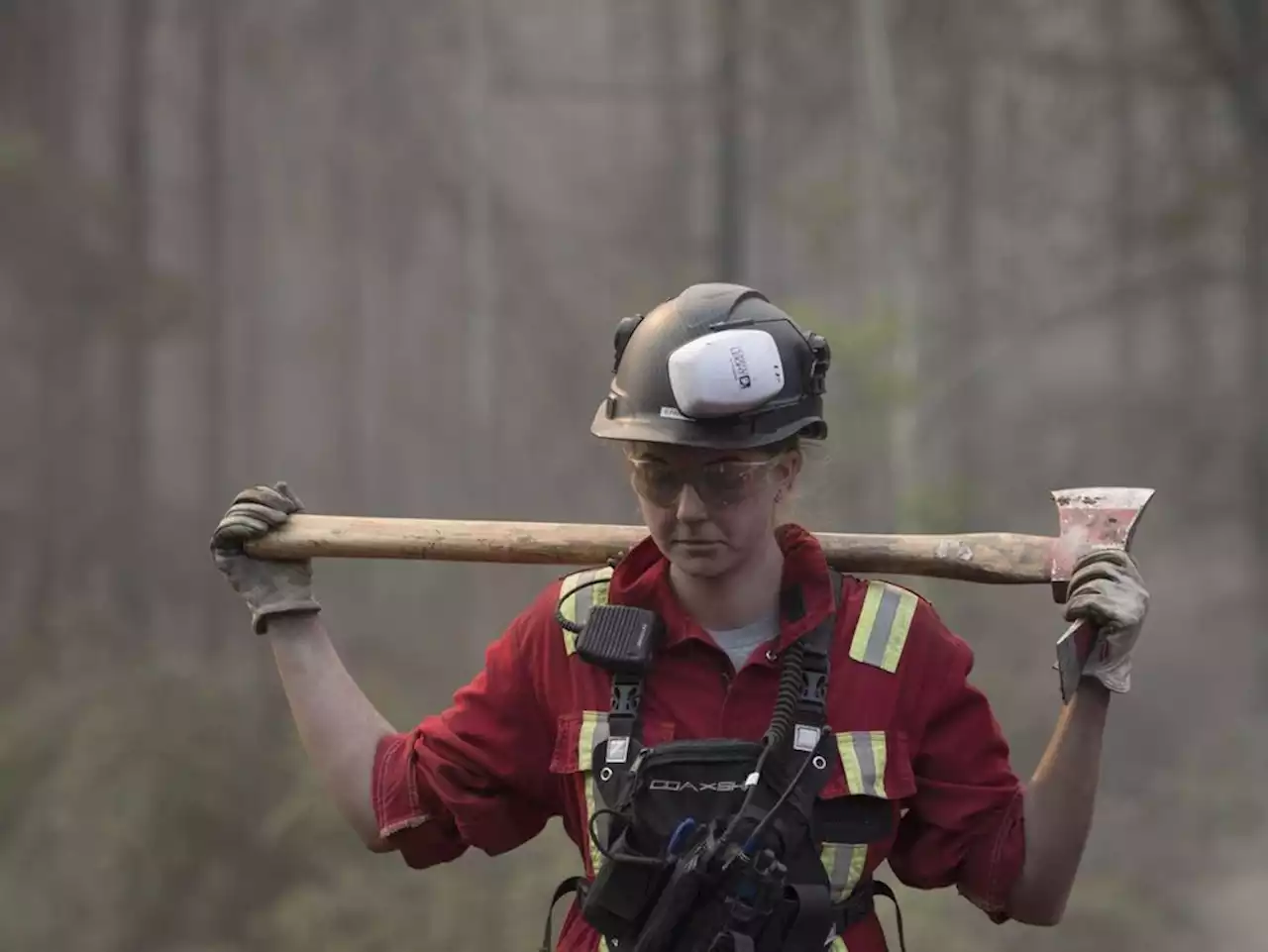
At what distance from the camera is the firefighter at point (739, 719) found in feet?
7.31

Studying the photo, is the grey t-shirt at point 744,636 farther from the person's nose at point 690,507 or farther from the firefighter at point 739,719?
the person's nose at point 690,507

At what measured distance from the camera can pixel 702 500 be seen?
2.26m

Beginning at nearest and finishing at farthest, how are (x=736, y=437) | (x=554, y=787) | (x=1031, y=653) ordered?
(x=736, y=437) → (x=554, y=787) → (x=1031, y=653)

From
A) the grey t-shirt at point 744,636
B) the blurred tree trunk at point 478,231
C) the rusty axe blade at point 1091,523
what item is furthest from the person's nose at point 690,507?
the blurred tree trunk at point 478,231

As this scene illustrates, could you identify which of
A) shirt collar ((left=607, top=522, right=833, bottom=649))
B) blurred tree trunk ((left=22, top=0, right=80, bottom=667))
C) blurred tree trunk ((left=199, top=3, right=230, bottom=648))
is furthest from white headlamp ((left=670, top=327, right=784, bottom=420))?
blurred tree trunk ((left=22, top=0, right=80, bottom=667))

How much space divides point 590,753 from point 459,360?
14.2 ft

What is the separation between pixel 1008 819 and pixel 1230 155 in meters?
5.46

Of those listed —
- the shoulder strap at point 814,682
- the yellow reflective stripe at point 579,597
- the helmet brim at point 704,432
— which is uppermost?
the helmet brim at point 704,432

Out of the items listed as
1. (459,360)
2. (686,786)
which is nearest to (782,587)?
(686,786)

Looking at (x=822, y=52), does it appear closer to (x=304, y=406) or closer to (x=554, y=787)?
(x=304, y=406)

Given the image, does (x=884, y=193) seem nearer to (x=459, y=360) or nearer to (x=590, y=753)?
(x=459, y=360)

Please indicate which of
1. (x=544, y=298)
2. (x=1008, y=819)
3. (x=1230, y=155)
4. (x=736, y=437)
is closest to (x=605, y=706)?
(x=736, y=437)

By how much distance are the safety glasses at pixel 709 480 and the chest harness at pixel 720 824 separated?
0.21 m

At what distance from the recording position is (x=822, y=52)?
21.8ft
